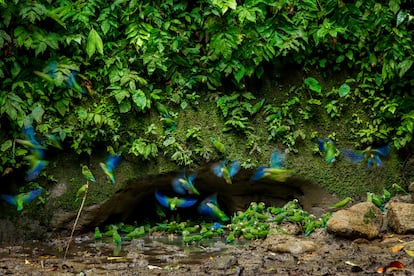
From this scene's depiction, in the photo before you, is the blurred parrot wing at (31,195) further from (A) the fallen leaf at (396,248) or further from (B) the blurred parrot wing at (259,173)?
(A) the fallen leaf at (396,248)

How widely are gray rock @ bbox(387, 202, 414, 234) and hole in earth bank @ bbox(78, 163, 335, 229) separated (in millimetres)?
920

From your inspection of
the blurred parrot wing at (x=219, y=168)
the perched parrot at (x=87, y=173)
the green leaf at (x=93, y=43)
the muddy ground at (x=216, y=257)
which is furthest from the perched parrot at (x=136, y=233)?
the green leaf at (x=93, y=43)

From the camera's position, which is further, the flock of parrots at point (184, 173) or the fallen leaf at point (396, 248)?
the flock of parrots at point (184, 173)

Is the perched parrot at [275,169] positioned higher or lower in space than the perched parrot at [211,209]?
higher

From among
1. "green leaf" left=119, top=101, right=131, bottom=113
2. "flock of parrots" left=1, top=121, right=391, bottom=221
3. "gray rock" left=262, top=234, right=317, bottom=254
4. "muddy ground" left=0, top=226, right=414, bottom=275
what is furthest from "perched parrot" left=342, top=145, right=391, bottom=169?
"green leaf" left=119, top=101, right=131, bottom=113

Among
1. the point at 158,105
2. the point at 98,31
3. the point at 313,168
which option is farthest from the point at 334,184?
→ the point at 98,31

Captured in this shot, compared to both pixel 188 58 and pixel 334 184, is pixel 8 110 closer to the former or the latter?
pixel 188 58

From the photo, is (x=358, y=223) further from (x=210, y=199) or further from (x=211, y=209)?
(x=210, y=199)

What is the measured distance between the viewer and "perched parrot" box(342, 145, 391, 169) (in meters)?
5.61

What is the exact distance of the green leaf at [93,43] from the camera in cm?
532

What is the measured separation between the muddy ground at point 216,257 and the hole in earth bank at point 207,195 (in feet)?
1.62

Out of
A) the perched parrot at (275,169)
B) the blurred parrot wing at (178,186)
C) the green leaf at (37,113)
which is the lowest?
the blurred parrot wing at (178,186)

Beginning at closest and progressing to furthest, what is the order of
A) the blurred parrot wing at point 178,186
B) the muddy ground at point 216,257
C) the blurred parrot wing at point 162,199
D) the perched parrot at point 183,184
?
the muddy ground at point 216,257
the perched parrot at point 183,184
the blurred parrot wing at point 178,186
the blurred parrot wing at point 162,199

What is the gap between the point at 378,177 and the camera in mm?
5629
